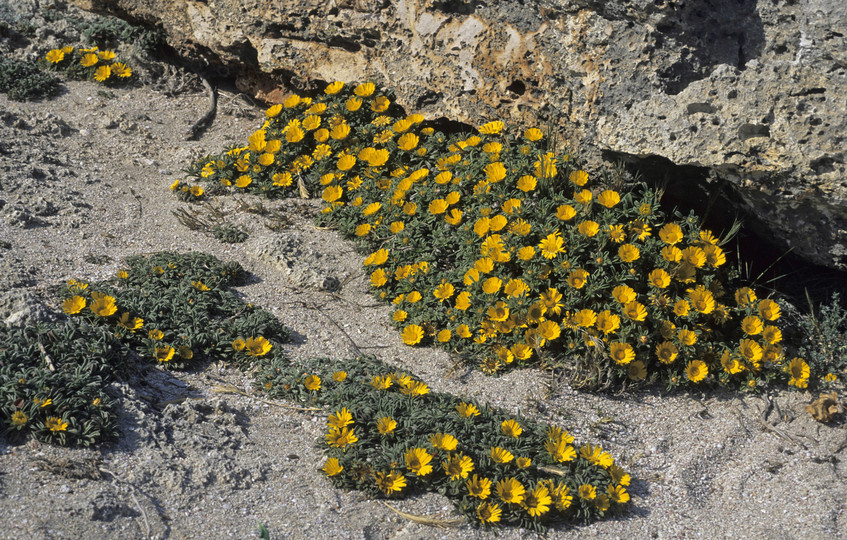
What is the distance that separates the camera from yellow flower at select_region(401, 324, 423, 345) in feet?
13.3

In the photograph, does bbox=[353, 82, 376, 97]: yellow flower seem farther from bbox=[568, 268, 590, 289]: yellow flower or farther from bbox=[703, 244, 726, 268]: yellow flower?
bbox=[703, 244, 726, 268]: yellow flower

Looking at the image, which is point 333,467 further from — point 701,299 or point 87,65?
point 87,65

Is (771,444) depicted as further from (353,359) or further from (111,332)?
(111,332)

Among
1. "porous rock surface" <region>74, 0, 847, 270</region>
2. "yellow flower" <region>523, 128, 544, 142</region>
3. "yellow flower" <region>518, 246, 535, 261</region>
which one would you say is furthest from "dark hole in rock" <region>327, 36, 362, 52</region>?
"yellow flower" <region>518, 246, 535, 261</region>

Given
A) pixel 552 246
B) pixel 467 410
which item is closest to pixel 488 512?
pixel 467 410

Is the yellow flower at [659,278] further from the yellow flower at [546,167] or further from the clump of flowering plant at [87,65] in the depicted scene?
the clump of flowering plant at [87,65]

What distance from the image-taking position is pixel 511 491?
3113 millimetres

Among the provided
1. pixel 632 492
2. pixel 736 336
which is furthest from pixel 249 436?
pixel 736 336

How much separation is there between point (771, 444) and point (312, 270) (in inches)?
98.6

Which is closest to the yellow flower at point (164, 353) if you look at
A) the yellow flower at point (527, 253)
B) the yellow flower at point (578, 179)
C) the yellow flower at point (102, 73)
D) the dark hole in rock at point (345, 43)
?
the yellow flower at point (527, 253)

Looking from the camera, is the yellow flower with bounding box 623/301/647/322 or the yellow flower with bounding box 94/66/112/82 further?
the yellow flower with bounding box 94/66/112/82

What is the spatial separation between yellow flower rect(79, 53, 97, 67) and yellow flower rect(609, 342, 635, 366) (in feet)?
15.5

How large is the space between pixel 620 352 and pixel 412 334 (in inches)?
40.8

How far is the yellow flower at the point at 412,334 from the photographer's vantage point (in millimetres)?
4066
